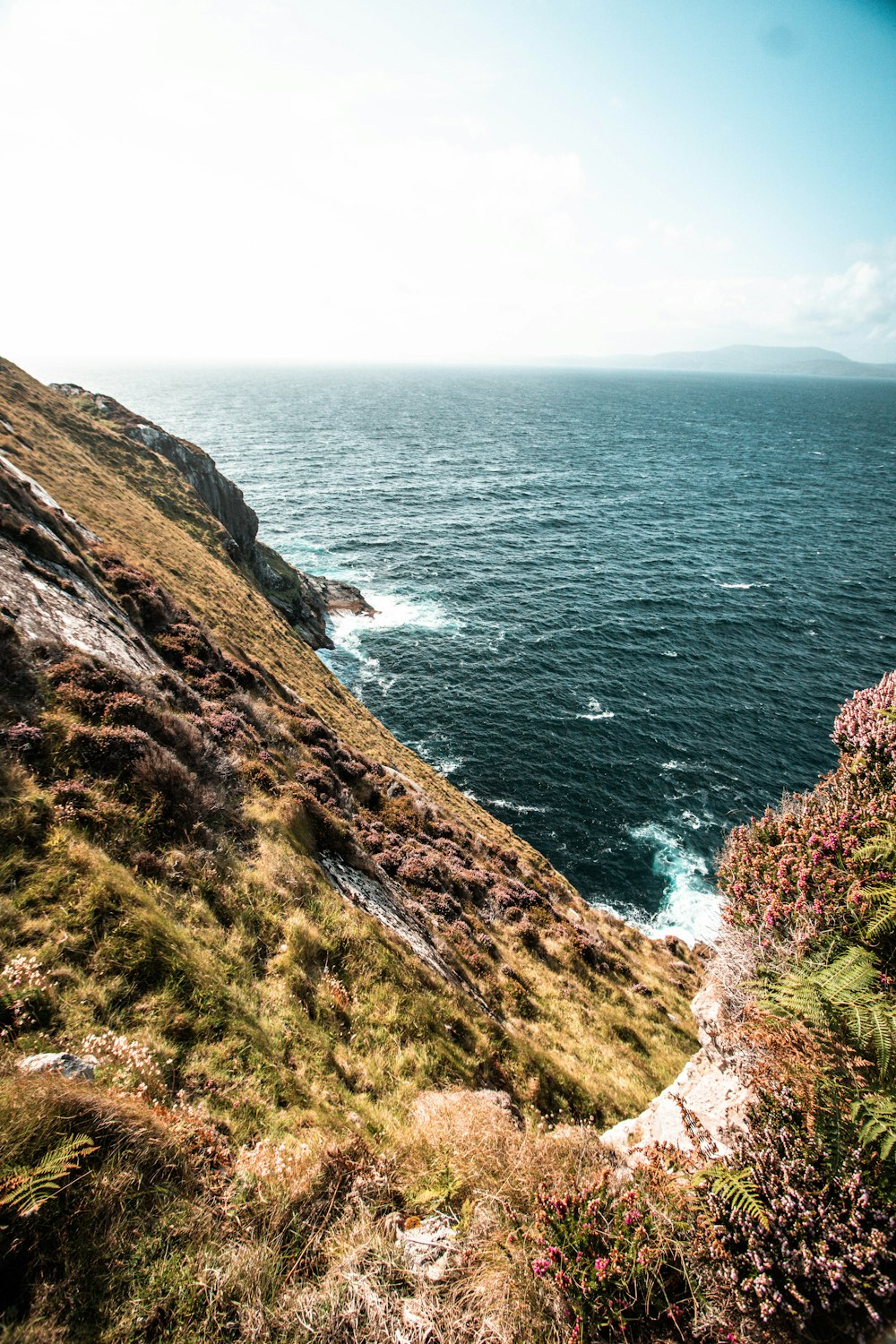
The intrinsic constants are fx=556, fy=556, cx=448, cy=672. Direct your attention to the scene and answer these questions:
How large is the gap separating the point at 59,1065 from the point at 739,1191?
8212 millimetres

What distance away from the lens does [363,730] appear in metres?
37.4

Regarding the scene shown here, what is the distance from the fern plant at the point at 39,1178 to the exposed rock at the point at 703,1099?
25.4ft

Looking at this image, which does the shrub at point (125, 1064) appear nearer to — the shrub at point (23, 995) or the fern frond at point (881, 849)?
A: the shrub at point (23, 995)

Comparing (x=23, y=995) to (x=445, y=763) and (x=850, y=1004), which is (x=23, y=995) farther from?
(x=445, y=763)

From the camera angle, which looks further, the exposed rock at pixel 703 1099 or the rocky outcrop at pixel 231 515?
the rocky outcrop at pixel 231 515

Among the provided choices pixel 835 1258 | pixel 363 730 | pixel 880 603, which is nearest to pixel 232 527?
pixel 363 730

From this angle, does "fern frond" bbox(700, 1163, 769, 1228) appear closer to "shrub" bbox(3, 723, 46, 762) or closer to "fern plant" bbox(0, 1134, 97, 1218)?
"fern plant" bbox(0, 1134, 97, 1218)

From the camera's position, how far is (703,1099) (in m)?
11.4

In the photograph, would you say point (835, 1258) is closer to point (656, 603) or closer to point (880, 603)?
point (656, 603)

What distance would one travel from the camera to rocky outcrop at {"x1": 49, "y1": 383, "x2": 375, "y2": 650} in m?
54.2

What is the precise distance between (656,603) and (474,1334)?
72562mm

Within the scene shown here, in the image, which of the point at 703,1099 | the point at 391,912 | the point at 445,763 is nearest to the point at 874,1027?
the point at 703,1099

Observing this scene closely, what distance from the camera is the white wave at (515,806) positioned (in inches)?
1640

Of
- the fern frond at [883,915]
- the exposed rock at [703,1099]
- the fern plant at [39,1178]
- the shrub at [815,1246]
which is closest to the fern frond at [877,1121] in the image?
the shrub at [815,1246]
